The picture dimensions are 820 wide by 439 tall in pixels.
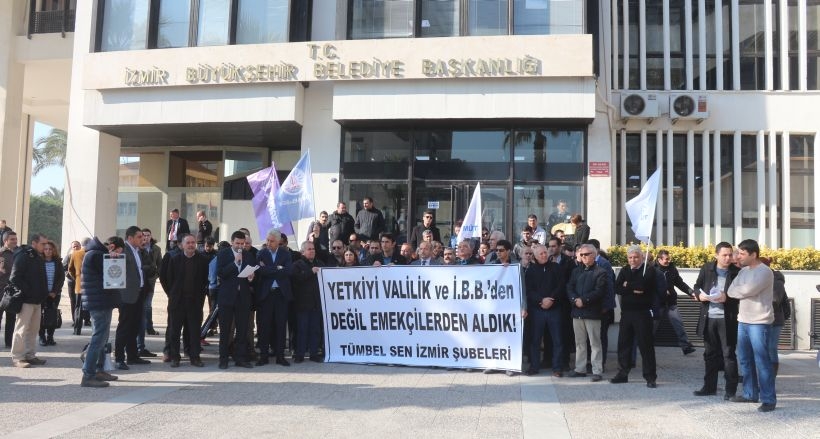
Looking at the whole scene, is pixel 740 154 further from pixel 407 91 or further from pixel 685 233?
pixel 407 91

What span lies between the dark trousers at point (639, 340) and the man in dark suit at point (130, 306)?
6.72m

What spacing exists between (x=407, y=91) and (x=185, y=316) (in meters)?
7.62

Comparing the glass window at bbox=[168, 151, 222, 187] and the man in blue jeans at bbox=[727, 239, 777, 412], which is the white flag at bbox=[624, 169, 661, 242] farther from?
the glass window at bbox=[168, 151, 222, 187]

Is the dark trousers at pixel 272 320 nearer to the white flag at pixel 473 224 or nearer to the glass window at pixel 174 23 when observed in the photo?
the white flag at pixel 473 224

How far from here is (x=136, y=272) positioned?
8883 millimetres

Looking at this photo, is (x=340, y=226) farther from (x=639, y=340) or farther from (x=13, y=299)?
(x=639, y=340)

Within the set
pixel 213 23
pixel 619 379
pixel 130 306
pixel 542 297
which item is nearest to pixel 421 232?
pixel 542 297

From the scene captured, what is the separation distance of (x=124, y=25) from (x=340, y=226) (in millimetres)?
8452

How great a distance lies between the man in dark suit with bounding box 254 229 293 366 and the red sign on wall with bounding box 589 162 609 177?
7876mm

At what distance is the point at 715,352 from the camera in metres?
8.13

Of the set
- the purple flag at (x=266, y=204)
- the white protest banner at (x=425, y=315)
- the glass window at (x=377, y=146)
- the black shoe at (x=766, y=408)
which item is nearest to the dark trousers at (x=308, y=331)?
the white protest banner at (x=425, y=315)

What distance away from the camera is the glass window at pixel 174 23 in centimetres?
1614

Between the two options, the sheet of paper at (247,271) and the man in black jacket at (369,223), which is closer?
the sheet of paper at (247,271)

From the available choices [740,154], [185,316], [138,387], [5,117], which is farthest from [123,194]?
[740,154]
